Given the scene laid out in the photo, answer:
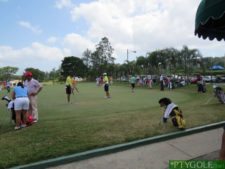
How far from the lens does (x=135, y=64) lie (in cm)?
7056

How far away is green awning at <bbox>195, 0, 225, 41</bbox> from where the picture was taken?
18.0 feet

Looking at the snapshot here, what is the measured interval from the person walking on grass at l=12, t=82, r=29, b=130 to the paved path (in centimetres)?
327

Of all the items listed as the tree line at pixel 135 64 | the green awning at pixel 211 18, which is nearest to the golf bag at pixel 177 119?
the green awning at pixel 211 18

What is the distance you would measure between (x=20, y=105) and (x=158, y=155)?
426cm

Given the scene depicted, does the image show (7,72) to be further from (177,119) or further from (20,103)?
(177,119)

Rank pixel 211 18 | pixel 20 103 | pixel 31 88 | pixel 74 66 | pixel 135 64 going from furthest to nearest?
pixel 74 66 → pixel 135 64 → pixel 31 88 → pixel 20 103 → pixel 211 18

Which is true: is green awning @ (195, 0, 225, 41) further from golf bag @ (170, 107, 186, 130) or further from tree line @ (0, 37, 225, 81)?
tree line @ (0, 37, 225, 81)

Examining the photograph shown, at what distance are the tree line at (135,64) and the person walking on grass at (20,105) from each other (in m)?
29.9

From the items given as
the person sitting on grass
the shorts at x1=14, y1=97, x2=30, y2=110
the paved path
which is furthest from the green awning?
the shorts at x1=14, y1=97, x2=30, y2=110

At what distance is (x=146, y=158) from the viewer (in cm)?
588

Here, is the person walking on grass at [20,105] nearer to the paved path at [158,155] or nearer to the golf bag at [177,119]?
the paved path at [158,155]

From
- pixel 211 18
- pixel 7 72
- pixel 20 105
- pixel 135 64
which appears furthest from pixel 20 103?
pixel 7 72

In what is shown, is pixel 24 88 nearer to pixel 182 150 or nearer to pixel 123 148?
pixel 123 148

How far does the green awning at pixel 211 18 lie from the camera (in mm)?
5496
